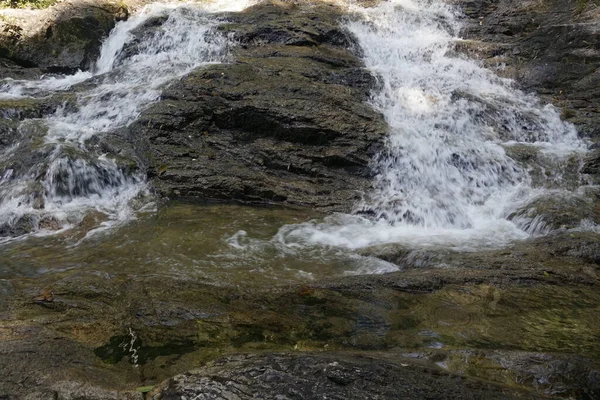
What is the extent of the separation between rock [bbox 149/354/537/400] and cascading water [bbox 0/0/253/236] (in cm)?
483

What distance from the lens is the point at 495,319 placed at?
3979 mm

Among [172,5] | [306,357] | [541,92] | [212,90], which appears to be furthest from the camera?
[172,5]

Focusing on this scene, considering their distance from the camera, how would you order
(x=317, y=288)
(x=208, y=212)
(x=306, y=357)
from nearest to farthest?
1. (x=306, y=357)
2. (x=317, y=288)
3. (x=208, y=212)

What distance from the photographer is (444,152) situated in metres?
8.56

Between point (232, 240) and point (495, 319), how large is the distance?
10.9 feet

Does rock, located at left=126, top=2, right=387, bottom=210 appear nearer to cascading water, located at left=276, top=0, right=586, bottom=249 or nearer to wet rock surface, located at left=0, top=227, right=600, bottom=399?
cascading water, located at left=276, top=0, right=586, bottom=249

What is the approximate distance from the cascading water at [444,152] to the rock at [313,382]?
358 centimetres

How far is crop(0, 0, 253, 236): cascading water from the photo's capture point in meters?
7.16

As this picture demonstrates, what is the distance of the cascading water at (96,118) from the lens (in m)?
7.16

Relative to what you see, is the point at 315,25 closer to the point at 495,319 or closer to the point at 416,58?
the point at 416,58

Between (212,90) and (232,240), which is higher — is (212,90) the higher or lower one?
the higher one

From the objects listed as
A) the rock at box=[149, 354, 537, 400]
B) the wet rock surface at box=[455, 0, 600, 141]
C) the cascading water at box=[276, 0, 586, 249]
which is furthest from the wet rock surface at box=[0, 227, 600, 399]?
the wet rock surface at box=[455, 0, 600, 141]

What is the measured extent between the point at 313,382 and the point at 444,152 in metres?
6.71

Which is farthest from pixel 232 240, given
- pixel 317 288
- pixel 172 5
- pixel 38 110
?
pixel 172 5
